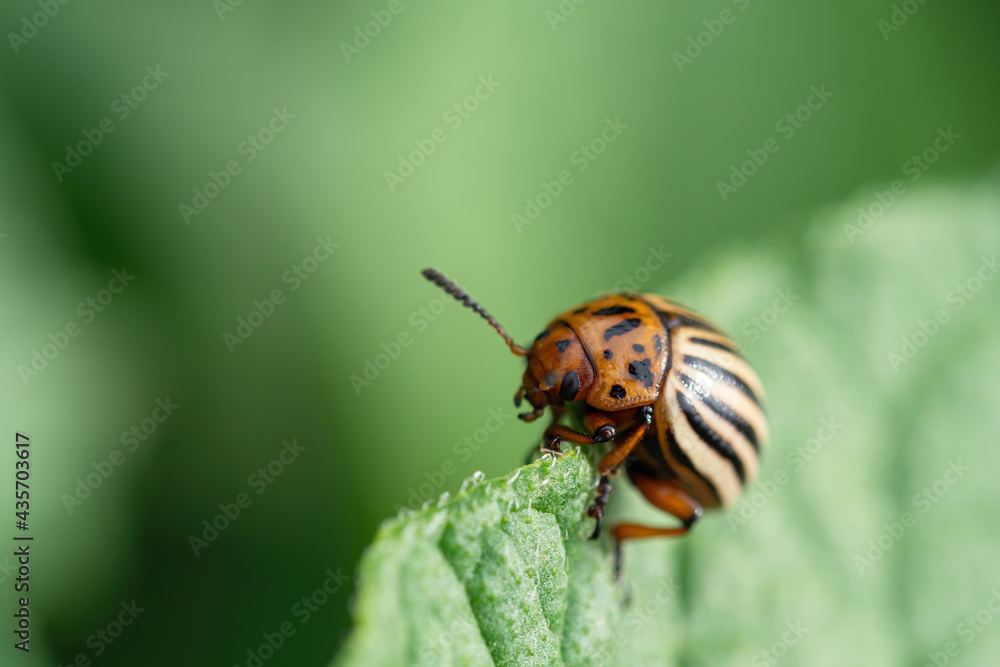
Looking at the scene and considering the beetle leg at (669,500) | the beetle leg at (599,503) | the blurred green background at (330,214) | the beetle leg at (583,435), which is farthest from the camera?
the blurred green background at (330,214)

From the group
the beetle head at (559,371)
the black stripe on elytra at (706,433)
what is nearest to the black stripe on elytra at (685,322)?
the black stripe on elytra at (706,433)

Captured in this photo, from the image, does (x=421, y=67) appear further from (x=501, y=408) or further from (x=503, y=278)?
(x=501, y=408)

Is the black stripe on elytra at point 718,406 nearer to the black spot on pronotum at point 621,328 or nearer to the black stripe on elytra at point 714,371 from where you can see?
the black stripe on elytra at point 714,371

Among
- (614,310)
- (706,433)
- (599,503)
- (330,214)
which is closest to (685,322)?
(614,310)

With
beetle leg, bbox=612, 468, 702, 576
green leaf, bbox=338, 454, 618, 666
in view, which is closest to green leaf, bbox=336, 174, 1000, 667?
green leaf, bbox=338, 454, 618, 666

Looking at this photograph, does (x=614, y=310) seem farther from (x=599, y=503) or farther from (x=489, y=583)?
(x=489, y=583)

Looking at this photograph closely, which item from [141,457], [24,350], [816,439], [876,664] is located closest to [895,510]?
[816,439]
